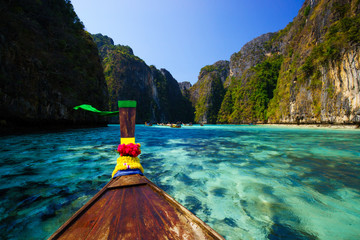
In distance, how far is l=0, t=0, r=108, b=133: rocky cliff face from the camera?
12742 mm

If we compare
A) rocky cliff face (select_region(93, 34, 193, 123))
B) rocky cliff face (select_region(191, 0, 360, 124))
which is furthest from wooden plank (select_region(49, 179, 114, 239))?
rocky cliff face (select_region(93, 34, 193, 123))

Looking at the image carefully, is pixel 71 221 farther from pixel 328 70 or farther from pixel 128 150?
pixel 328 70

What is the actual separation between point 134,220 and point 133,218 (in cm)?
4

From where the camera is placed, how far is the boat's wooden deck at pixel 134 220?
4.19 ft

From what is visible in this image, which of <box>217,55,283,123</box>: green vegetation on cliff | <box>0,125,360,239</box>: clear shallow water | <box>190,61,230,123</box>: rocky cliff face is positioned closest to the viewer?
<box>0,125,360,239</box>: clear shallow water

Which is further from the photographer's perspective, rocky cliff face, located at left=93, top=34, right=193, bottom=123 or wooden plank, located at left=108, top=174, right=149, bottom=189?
rocky cliff face, located at left=93, top=34, right=193, bottom=123

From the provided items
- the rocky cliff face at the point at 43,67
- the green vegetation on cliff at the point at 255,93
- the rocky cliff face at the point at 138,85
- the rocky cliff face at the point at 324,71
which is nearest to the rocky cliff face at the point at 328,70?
the rocky cliff face at the point at 324,71

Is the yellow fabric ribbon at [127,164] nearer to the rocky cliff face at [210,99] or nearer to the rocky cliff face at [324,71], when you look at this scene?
the rocky cliff face at [324,71]

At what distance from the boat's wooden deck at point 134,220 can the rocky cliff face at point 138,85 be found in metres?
73.9

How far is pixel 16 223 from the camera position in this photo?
2.28 meters

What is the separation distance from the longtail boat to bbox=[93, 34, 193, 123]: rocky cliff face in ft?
242

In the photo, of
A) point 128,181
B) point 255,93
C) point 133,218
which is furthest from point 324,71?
point 255,93

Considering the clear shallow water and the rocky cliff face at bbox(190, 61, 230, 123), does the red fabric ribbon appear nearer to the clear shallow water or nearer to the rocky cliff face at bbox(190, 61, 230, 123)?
the clear shallow water

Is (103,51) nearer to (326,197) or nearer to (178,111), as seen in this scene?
(178,111)
